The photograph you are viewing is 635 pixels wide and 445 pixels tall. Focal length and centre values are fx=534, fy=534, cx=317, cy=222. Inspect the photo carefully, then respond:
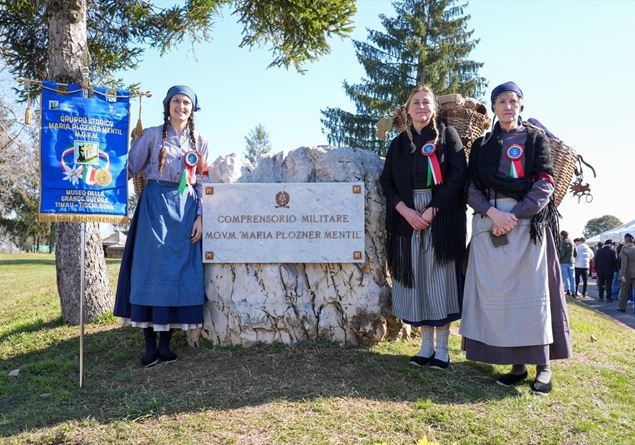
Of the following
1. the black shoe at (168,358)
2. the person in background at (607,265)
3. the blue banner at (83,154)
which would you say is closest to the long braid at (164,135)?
the blue banner at (83,154)

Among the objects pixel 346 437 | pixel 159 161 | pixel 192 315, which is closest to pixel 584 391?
pixel 346 437

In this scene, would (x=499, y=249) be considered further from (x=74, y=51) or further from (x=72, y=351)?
(x=74, y=51)

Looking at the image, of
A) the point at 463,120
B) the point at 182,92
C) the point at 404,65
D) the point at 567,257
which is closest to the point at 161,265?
the point at 182,92

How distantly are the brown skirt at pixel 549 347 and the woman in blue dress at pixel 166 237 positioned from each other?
2.36 m

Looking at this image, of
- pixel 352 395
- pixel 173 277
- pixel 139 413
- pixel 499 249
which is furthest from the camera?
pixel 173 277

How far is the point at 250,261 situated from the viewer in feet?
15.5

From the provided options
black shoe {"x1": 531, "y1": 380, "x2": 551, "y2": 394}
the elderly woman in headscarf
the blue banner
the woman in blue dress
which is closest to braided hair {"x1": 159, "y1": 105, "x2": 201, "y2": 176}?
the woman in blue dress

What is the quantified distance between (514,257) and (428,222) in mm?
696

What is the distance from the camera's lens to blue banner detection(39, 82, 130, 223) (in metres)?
4.23

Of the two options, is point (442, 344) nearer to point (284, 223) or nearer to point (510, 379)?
point (510, 379)

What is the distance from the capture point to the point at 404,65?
941 inches

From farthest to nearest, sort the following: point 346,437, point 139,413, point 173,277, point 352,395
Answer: point 173,277 < point 352,395 < point 139,413 < point 346,437

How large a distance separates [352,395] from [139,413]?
1.44 metres

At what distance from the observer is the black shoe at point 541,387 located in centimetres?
395
